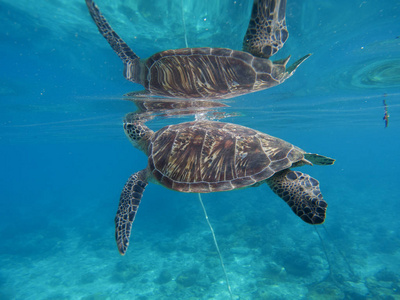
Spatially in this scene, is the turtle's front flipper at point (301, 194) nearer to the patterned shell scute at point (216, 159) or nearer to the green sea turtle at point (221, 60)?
the patterned shell scute at point (216, 159)

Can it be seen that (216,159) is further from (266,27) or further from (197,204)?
(197,204)

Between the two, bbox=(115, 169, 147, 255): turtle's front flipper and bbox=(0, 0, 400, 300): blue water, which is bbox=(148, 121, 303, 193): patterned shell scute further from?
bbox=(0, 0, 400, 300): blue water

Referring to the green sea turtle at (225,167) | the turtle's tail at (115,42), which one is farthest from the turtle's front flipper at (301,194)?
the turtle's tail at (115,42)

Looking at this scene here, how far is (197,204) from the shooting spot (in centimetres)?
2309

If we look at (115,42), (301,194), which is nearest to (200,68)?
(115,42)

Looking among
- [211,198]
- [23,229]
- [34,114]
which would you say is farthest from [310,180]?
[23,229]

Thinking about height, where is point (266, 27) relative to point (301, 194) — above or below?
above

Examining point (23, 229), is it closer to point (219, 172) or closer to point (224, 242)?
point (224, 242)

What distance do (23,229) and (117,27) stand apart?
25.9m

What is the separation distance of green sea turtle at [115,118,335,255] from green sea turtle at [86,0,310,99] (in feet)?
4.43

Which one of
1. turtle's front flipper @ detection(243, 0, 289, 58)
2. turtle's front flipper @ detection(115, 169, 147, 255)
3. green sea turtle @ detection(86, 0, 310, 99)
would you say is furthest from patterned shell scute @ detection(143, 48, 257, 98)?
turtle's front flipper @ detection(115, 169, 147, 255)

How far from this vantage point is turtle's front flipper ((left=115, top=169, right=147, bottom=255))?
4526 mm

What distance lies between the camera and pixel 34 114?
15648 millimetres

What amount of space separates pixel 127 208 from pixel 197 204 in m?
18.6
